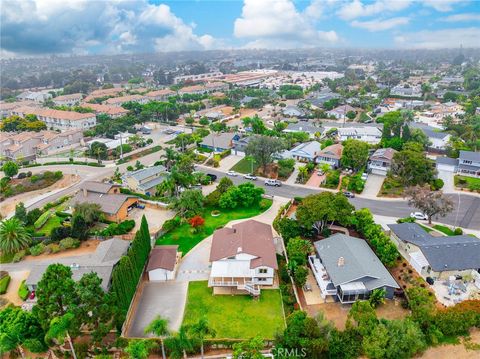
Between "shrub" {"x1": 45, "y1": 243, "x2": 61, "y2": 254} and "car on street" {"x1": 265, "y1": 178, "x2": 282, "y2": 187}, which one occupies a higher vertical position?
"car on street" {"x1": 265, "y1": 178, "x2": 282, "y2": 187}

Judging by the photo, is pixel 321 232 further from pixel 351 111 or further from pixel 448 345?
pixel 351 111

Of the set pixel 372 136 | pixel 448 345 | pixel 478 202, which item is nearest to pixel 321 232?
pixel 448 345

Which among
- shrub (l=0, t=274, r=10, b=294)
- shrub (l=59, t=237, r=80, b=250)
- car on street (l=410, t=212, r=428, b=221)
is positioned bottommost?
shrub (l=0, t=274, r=10, b=294)

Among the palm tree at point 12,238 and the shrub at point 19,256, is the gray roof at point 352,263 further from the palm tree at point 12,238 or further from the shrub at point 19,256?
the palm tree at point 12,238

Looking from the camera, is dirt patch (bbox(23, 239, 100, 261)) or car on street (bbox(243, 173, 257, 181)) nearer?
dirt patch (bbox(23, 239, 100, 261))

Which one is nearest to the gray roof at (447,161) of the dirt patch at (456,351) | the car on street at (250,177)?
the car on street at (250,177)

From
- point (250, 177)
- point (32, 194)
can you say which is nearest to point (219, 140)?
point (250, 177)

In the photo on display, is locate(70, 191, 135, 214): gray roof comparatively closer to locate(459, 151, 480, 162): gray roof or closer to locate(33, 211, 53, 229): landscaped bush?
locate(33, 211, 53, 229): landscaped bush

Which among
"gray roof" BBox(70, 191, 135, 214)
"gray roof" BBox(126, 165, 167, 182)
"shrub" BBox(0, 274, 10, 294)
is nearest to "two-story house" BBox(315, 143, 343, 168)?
"gray roof" BBox(126, 165, 167, 182)
